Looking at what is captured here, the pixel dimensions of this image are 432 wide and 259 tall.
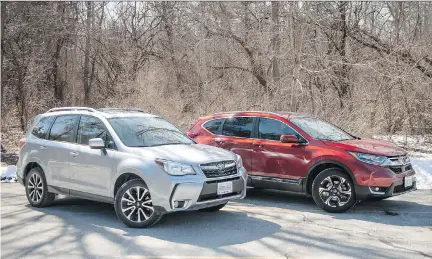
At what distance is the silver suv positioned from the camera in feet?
20.4

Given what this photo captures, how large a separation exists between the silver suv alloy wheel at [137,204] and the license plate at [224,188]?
3.12 feet

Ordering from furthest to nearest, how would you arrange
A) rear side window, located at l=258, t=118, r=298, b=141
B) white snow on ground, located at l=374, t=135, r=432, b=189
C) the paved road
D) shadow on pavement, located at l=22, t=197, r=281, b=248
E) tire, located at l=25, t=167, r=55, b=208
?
white snow on ground, located at l=374, t=135, r=432, b=189 → rear side window, located at l=258, t=118, r=298, b=141 → tire, located at l=25, t=167, r=55, b=208 → shadow on pavement, located at l=22, t=197, r=281, b=248 → the paved road

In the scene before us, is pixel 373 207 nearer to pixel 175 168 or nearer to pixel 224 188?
pixel 224 188

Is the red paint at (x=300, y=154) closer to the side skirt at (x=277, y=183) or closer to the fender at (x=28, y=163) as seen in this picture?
the side skirt at (x=277, y=183)

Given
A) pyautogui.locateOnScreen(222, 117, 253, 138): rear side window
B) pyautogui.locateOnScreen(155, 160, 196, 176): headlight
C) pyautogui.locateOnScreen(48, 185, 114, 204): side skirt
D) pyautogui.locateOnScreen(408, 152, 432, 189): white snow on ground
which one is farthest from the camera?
pyautogui.locateOnScreen(408, 152, 432, 189): white snow on ground

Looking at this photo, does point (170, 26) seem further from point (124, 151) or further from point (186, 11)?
point (124, 151)

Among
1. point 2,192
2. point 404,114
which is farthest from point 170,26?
point 2,192

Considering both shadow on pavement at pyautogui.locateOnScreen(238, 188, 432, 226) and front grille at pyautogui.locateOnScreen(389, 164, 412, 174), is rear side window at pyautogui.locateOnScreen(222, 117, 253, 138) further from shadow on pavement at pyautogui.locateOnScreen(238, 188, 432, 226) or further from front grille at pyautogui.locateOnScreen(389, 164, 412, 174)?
front grille at pyautogui.locateOnScreen(389, 164, 412, 174)

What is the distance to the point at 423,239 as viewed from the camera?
594cm

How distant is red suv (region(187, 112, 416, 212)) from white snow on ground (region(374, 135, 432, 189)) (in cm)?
308

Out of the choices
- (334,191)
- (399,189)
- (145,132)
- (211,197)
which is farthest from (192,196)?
(399,189)

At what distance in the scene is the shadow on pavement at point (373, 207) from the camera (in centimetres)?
709

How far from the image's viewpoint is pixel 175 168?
6207 mm

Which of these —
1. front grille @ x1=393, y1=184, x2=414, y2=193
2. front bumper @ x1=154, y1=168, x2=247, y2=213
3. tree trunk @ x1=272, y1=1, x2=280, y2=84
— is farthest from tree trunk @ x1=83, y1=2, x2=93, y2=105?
front grille @ x1=393, y1=184, x2=414, y2=193
